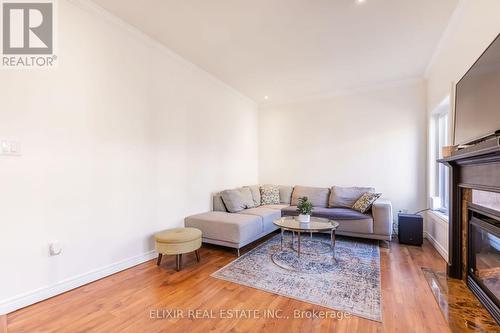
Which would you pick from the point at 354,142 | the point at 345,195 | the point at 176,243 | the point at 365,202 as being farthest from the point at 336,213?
the point at 176,243

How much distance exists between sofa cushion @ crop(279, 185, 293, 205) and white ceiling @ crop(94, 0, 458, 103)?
2.17m

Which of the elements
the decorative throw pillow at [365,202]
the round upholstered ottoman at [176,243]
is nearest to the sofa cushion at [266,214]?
the round upholstered ottoman at [176,243]

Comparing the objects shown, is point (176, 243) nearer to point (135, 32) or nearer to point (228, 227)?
point (228, 227)

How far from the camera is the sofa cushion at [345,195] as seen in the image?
4164 millimetres

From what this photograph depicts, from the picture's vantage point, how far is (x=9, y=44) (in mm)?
1952

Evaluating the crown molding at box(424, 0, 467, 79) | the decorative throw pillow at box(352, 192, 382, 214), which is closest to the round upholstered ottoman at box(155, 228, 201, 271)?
the decorative throw pillow at box(352, 192, 382, 214)

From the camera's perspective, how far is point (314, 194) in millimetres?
4566

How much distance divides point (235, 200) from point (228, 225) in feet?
2.65

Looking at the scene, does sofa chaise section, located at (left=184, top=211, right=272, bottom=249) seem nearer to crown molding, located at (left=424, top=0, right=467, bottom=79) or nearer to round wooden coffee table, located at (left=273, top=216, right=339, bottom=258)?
round wooden coffee table, located at (left=273, top=216, right=339, bottom=258)

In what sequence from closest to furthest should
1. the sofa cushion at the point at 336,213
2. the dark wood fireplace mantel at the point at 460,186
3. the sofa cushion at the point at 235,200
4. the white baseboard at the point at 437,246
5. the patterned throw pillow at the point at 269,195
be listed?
1. the dark wood fireplace mantel at the point at 460,186
2. the white baseboard at the point at 437,246
3. the sofa cushion at the point at 336,213
4. the sofa cushion at the point at 235,200
5. the patterned throw pillow at the point at 269,195

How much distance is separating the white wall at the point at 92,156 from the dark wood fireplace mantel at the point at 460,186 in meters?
3.15

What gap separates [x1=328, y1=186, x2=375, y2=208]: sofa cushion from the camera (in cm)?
416

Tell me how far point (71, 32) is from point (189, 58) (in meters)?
1.48

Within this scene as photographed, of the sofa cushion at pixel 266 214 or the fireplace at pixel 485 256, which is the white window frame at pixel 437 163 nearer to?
the fireplace at pixel 485 256
